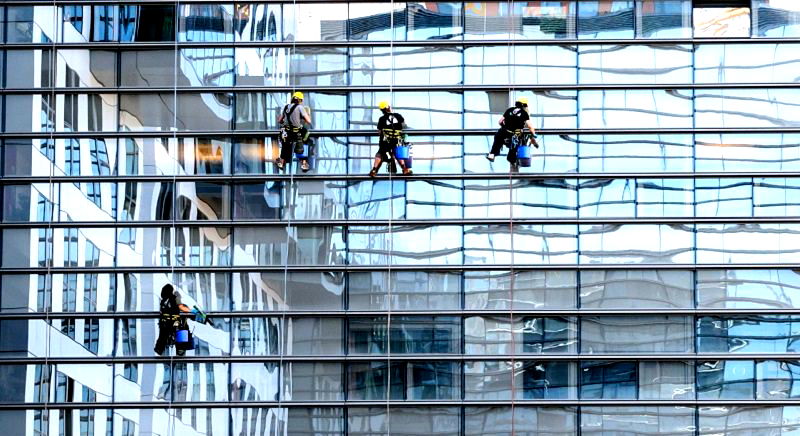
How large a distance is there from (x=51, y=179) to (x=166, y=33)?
3816 mm

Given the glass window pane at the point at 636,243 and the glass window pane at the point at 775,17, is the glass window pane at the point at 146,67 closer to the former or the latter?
the glass window pane at the point at 636,243

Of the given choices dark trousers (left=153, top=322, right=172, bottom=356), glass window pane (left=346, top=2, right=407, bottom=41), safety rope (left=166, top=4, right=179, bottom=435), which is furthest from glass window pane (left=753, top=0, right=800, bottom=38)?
dark trousers (left=153, top=322, right=172, bottom=356)

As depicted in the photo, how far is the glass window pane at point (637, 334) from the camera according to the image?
86.9 ft

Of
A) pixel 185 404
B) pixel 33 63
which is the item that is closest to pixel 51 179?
pixel 33 63

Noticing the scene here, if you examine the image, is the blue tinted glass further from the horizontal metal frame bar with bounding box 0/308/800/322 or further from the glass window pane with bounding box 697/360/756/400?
the glass window pane with bounding box 697/360/756/400

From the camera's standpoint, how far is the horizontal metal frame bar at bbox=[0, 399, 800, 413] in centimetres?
2627

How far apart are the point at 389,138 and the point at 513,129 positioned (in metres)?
2.42

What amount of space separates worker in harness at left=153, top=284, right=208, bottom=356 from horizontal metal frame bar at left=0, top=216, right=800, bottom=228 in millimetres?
1682

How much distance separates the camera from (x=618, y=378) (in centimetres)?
2648

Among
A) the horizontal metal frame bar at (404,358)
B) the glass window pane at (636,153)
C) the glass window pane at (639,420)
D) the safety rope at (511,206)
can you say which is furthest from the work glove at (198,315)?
the glass window pane at (636,153)

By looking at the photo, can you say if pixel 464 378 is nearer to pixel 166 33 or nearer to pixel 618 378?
pixel 618 378

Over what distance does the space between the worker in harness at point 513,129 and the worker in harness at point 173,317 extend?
21.8ft

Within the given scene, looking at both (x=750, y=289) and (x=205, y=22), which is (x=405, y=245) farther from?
(x=750, y=289)

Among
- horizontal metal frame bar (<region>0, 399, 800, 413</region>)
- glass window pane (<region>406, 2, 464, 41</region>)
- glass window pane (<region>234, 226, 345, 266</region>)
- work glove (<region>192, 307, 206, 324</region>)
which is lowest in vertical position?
horizontal metal frame bar (<region>0, 399, 800, 413</region>)
